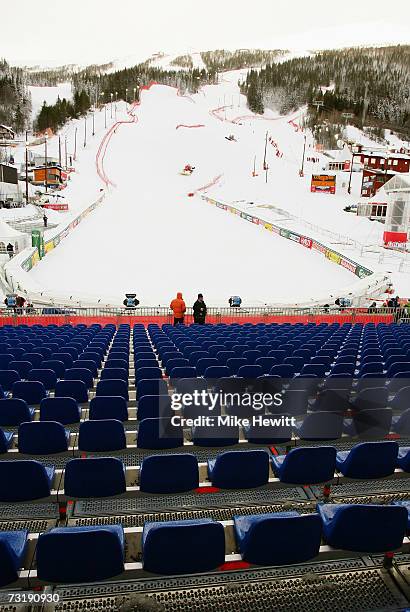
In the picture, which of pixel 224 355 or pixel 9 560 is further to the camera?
pixel 224 355

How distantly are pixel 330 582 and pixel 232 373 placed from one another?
18.0 ft

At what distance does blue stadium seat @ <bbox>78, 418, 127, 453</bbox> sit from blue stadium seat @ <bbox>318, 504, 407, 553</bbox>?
228 centimetres

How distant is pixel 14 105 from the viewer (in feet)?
454

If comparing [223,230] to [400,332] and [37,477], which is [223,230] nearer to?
[400,332]

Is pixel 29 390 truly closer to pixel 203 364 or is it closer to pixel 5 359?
pixel 5 359

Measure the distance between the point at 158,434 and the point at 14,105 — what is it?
155 m

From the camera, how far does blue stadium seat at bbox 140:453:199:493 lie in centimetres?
404

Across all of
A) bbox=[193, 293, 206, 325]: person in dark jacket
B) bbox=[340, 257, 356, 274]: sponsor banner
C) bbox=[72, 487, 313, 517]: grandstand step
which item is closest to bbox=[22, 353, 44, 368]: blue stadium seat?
bbox=[72, 487, 313, 517]: grandstand step

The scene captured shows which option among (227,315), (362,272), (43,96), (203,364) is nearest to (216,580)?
(203,364)

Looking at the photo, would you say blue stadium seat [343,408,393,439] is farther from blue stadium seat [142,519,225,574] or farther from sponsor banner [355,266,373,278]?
sponsor banner [355,266,373,278]

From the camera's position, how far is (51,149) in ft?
324

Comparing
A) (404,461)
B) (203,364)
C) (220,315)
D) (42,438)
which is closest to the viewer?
(404,461)

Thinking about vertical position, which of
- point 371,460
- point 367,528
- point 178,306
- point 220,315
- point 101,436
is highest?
point 367,528

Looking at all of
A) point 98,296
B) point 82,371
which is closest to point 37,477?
point 82,371
